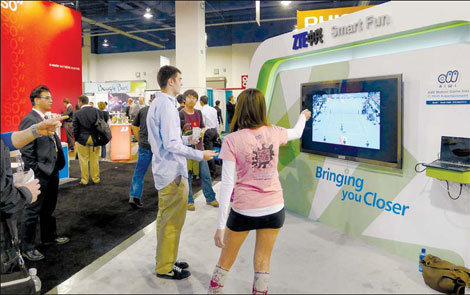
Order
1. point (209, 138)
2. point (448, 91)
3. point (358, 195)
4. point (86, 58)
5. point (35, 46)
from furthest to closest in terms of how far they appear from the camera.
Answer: point (86, 58) < point (209, 138) < point (358, 195) < point (448, 91) < point (35, 46)

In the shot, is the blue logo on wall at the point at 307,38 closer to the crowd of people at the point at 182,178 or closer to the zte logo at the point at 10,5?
the crowd of people at the point at 182,178

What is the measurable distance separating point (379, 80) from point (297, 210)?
67.2 inches

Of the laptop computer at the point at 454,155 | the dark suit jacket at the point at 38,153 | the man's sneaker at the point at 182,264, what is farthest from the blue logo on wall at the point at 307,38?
the dark suit jacket at the point at 38,153

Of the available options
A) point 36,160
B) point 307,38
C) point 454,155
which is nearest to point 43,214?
point 36,160

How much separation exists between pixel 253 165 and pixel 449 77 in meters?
1.71

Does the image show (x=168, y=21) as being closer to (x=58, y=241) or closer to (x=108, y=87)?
(x=108, y=87)

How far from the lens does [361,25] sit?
2996 mm

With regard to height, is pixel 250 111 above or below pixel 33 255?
above

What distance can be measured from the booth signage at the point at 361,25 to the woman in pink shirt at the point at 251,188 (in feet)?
5.24

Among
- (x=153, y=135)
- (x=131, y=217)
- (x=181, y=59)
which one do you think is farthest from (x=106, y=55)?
(x=153, y=135)

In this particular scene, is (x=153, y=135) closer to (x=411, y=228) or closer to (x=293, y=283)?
(x=293, y=283)

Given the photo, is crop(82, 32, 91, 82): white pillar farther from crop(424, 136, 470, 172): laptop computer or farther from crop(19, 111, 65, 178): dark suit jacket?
crop(424, 136, 470, 172): laptop computer

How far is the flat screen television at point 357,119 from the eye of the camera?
285 centimetres

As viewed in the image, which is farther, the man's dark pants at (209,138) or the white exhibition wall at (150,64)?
the white exhibition wall at (150,64)
